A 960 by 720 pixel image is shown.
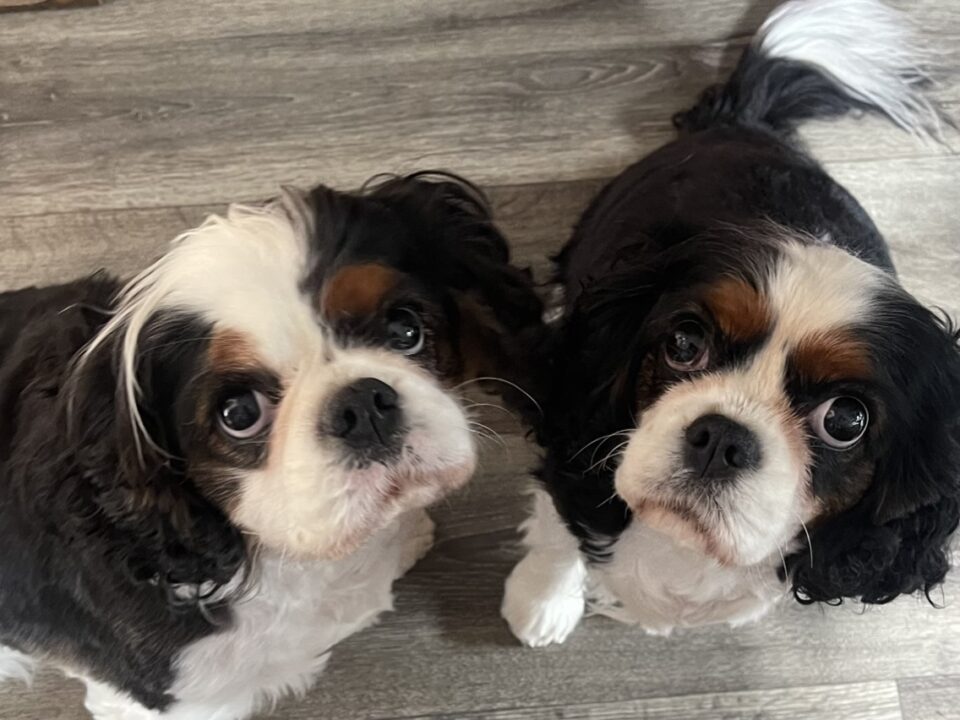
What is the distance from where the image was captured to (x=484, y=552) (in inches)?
91.0

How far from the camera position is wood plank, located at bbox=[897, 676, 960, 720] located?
7.22 ft

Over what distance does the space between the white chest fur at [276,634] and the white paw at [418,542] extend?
0.40 ft

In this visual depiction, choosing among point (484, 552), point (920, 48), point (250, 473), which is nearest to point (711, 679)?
point (484, 552)

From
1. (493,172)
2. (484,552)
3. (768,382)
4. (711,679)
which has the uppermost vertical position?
(768,382)

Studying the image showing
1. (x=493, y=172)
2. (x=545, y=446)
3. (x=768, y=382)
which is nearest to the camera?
(x=768, y=382)

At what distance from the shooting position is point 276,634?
1.71 m

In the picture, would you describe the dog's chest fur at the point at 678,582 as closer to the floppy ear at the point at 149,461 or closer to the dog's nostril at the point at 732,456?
the dog's nostril at the point at 732,456

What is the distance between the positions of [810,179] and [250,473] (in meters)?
1.15

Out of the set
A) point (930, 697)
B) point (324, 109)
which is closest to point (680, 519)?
point (930, 697)

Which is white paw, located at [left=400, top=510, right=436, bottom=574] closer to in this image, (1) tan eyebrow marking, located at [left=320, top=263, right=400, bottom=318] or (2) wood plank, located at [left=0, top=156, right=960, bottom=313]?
(2) wood plank, located at [left=0, top=156, right=960, bottom=313]

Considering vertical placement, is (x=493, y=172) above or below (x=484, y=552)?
above

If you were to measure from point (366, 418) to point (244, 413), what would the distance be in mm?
180

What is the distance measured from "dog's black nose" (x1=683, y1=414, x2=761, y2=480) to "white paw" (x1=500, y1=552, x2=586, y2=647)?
837 mm

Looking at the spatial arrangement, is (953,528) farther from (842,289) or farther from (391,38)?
(391,38)
